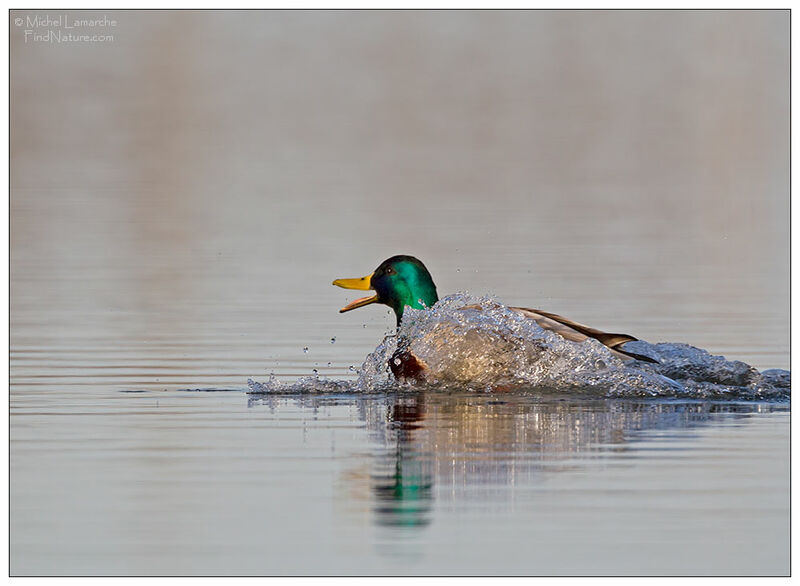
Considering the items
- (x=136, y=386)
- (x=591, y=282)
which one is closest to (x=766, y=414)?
(x=136, y=386)

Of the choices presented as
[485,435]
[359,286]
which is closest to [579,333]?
[359,286]

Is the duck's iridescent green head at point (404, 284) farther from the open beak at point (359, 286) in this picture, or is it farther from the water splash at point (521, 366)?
the water splash at point (521, 366)

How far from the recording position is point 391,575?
24.1 ft

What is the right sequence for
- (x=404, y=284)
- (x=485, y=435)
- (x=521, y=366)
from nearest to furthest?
(x=485, y=435) → (x=521, y=366) → (x=404, y=284)

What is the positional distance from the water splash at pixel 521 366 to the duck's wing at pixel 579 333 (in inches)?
2.6

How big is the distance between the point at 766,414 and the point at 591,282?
256 inches

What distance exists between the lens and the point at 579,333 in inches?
464

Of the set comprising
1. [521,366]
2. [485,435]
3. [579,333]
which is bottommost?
[485,435]

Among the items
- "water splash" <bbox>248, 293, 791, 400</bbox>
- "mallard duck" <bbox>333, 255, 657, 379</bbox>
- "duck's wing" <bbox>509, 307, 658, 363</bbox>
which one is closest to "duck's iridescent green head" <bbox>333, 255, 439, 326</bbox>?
"mallard duck" <bbox>333, 255, 657, 379</bbox>

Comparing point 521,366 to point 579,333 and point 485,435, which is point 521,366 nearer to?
point 579,333

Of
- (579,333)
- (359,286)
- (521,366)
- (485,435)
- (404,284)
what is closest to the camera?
(485,435)

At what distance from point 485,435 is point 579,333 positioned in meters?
2.03

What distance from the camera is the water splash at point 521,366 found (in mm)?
11266

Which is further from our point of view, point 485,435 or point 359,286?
point 359,286
